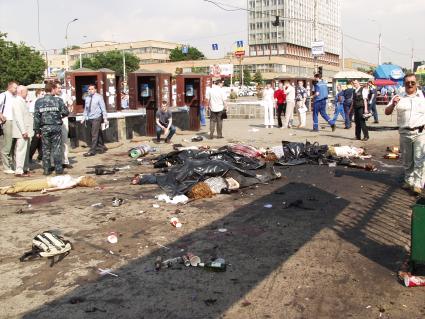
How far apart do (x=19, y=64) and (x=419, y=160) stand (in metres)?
48.8

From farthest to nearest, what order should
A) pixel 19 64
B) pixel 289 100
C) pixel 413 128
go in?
1. pixel 19 64
2. pixel 289 100
3. pixel 413 128

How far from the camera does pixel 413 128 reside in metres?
7.42

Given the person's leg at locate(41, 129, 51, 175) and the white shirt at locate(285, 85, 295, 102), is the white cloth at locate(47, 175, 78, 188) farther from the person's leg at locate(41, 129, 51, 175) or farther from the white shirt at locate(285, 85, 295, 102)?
the white shirt at locate(285, 85, 295, 102)

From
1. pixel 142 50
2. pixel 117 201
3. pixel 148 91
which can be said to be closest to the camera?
pixel 117 201

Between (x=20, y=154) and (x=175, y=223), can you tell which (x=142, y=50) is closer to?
(x=20, y=154)

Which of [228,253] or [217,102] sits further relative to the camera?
[217,102]

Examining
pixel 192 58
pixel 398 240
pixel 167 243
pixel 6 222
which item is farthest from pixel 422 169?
pixel 192 58

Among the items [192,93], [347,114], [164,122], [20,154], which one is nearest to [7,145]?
[20,154]

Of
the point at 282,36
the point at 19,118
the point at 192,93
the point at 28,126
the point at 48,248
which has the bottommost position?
the point at 48,248

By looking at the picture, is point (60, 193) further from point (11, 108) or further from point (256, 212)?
point (256, 212)

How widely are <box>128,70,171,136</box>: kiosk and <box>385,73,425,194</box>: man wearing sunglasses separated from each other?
10438mm

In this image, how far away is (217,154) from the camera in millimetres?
9445

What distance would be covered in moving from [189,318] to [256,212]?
3.15m

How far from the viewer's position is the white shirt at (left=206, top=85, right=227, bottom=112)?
14875mm
